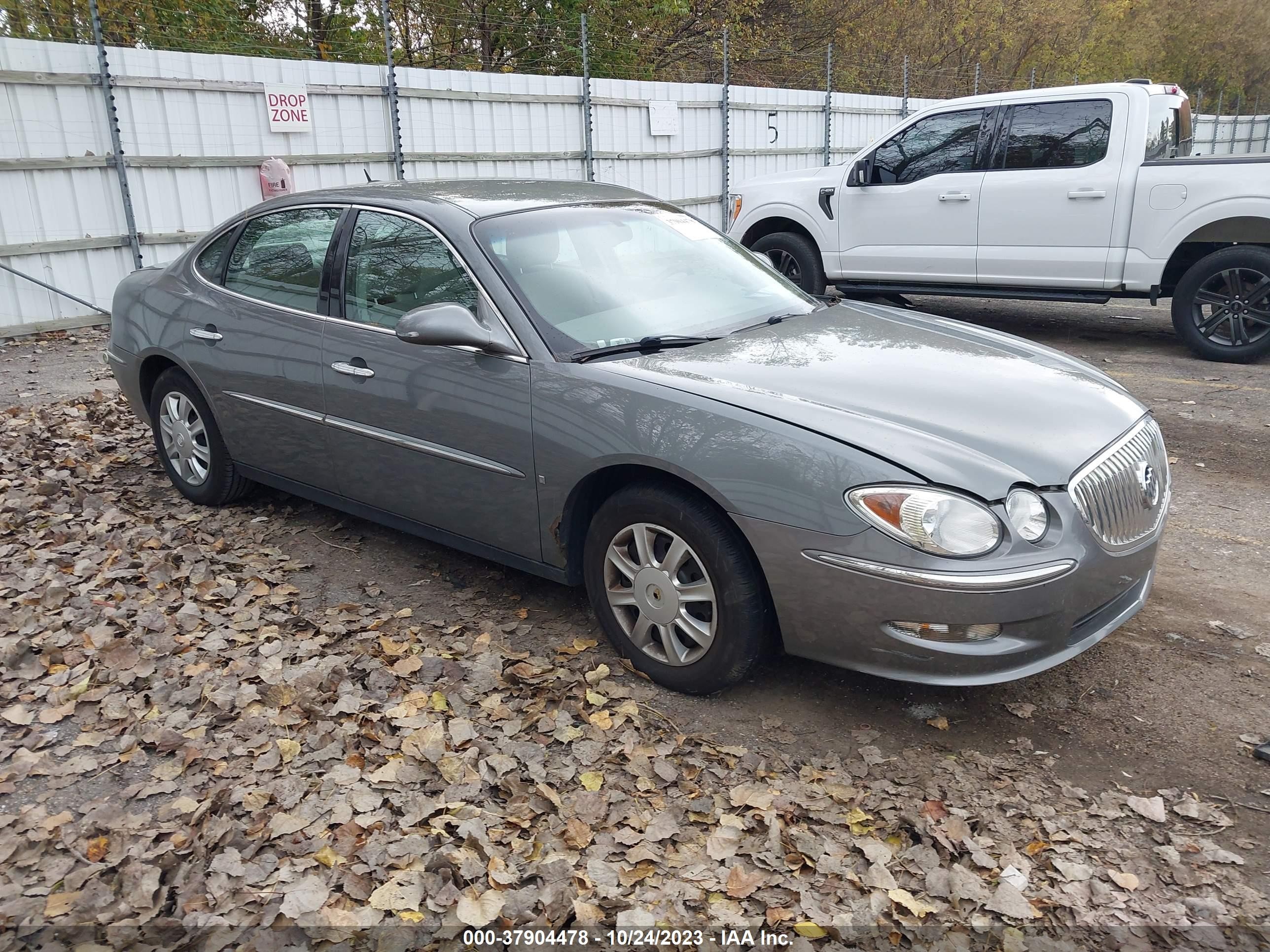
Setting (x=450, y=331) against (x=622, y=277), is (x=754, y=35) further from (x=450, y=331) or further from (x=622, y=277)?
(x=450, y=331)

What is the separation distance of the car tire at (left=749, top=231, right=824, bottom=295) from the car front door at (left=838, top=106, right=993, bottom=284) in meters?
0.33

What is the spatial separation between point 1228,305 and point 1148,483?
230 inches

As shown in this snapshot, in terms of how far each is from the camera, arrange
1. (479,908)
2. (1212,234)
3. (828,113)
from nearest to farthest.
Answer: (479,908), (1212,234), (828,113)

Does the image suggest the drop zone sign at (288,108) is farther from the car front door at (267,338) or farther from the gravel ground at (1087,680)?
the gravel ground at (1087,680)

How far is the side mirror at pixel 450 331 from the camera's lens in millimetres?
3754

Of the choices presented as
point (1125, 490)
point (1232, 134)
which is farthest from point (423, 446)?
point (1232, 134)

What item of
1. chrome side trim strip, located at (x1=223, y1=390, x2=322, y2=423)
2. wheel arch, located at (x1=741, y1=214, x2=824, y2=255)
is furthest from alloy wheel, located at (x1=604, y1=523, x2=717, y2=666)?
wheel arch, located at (x1=741, y1=214, x2=824, y2=255)

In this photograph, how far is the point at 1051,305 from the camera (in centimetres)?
1164

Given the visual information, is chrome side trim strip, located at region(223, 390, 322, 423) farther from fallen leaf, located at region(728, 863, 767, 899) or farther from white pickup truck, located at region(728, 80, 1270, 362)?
white pickup truck, located at region(728, 80, 1270, 362)

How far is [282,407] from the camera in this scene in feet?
15.4

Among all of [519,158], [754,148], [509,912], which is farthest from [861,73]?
[509,912]

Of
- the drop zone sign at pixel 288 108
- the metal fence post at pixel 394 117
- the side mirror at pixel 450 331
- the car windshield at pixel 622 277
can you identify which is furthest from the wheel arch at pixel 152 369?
the metal fence post at pixel 394 117

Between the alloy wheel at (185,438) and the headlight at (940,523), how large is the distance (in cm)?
373

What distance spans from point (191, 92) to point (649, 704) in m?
9.06
